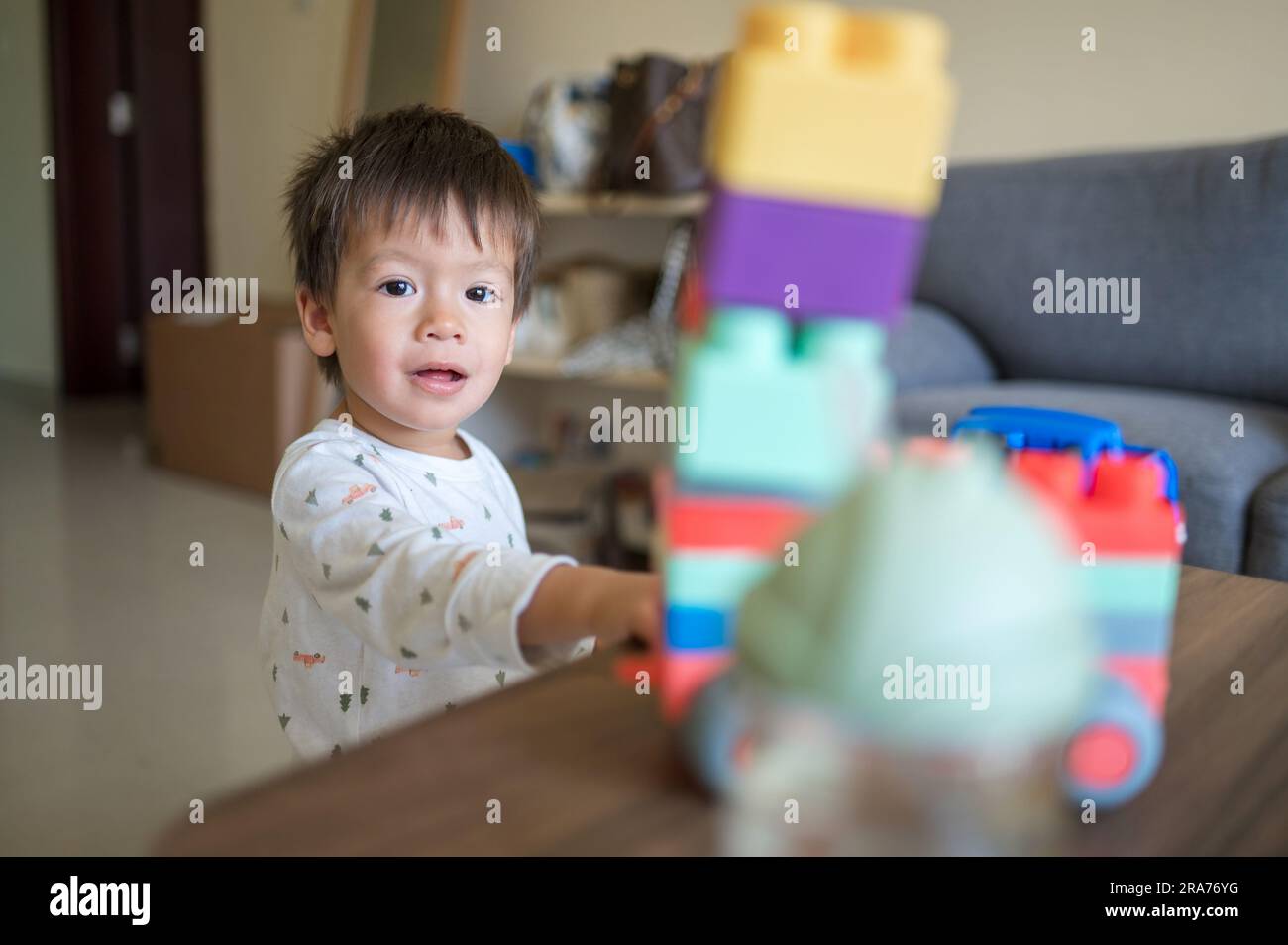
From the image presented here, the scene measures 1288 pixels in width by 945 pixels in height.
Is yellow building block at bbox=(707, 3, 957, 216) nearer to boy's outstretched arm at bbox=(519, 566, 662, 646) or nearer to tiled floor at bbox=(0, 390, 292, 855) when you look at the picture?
boy's outstretched arm at bbox=(519, 566, 662, 646)

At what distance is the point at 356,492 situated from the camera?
73 cm

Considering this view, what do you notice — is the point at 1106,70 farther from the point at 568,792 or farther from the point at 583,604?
the point at 568,792

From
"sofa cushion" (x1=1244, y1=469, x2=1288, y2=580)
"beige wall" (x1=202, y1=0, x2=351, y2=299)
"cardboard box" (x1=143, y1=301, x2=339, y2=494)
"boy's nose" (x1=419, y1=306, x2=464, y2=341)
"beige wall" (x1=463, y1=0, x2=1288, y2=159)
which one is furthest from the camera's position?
"beige wall" (x1=202, y1=0, x2=351, y2=299)

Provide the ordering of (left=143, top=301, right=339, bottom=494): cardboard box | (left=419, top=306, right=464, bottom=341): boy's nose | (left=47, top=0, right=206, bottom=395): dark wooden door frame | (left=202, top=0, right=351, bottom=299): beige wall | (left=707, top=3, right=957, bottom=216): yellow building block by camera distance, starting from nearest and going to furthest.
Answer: (left=707, top=3, right=957, bottom=216): yellow building block < (left=419, top=306, right=464, bottom=341): boy's nose < (left=143, top=301, right=339, bottom=494): cardboard box < (left=202, top=0, right=351, bottom=299): beige wall < (left=47, top=0, right=206, bottom=395): dark wooden door frame

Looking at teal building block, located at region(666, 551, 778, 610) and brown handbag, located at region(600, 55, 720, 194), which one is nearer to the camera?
teal building block, located at region(666, 551, 778, 610)

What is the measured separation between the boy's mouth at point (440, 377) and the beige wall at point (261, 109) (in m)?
3.12

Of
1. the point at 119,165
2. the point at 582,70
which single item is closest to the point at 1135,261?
the point at 582,70

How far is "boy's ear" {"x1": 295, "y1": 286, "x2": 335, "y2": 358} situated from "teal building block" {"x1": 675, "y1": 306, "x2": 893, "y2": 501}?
0.67 m

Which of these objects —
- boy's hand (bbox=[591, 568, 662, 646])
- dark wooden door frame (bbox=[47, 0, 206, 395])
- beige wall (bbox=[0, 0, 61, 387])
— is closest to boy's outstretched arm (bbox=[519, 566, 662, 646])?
boy's hand (bbox=[591, 568, 662, 646])

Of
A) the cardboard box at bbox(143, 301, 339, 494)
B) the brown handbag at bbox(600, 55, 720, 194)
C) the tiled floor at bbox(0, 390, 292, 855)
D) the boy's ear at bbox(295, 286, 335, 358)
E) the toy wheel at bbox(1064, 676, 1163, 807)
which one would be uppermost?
the brown handbag at bbox(600, 55, 720, 194)

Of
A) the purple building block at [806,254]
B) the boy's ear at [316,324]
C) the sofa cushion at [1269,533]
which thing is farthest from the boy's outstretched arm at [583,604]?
the sofa cushion at [1269,533]

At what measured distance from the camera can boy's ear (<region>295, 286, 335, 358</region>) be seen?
A: 95cm

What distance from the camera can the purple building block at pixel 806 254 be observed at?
33cm

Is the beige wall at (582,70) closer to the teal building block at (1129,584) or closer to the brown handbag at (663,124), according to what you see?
the brown handbag at (663,124)
